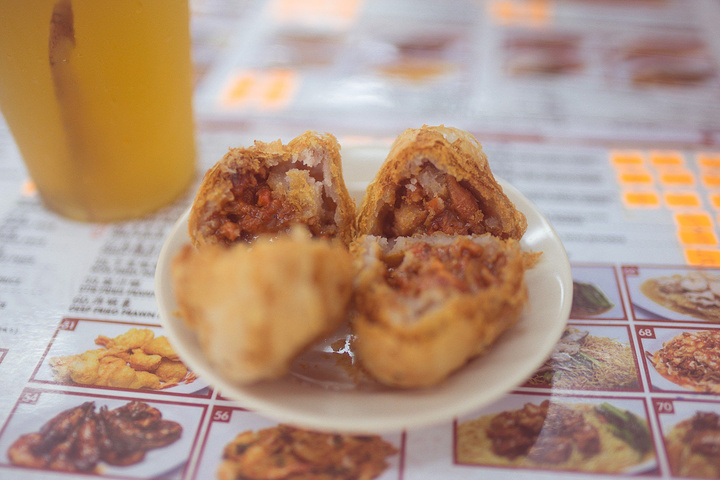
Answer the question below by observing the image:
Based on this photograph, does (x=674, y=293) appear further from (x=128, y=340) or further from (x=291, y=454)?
(x=128, y=340)

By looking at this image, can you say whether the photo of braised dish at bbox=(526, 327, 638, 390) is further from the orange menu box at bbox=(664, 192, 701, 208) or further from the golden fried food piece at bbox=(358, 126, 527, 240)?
the orange menu box at bbox=(664, 192, 701, 208)

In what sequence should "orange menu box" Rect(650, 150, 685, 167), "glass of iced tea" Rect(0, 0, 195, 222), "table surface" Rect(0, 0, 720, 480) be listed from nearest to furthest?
1. "table surface" Rect(0, 0, 720, 480)
2. "glass of iced tea" Rect(0, 0, 195, 222)
3. "orange menu box" Rect(650, 150, 685, 167)

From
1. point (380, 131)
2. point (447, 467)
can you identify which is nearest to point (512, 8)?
point (380, 131)

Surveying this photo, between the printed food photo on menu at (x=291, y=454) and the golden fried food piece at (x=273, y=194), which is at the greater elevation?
the golden fried food piece at (x=273, y=194)

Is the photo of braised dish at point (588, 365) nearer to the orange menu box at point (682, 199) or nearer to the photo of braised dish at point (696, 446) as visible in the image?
the photo of braised dish at point (696, 446)

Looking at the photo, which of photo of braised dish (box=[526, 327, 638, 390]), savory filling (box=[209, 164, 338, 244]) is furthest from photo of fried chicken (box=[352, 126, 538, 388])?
photo of braised dish (box=[526, 327, 638, 390])

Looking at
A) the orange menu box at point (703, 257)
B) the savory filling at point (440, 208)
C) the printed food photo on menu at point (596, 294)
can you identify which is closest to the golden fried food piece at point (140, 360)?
the savory filling at point (440, 208)
